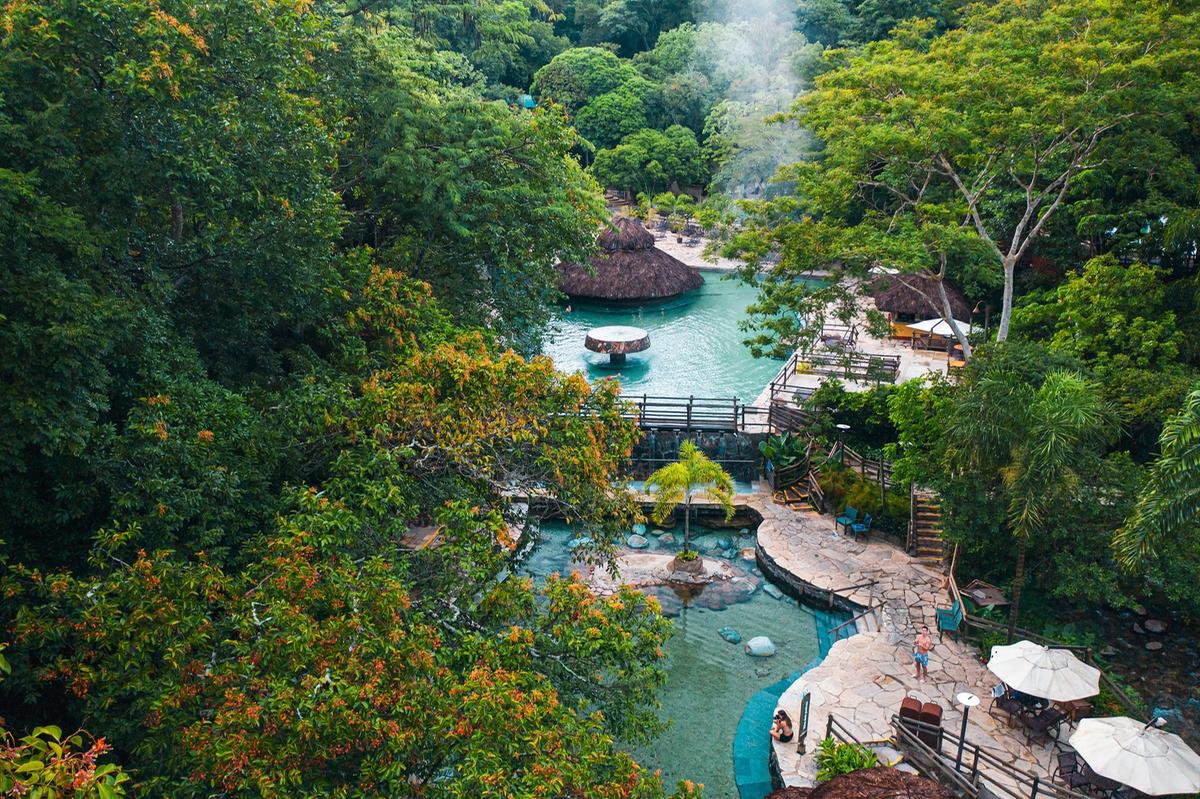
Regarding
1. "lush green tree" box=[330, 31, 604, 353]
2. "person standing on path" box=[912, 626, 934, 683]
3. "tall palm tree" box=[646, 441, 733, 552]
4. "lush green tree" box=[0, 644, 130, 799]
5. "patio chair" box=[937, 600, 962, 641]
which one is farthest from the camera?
"tall palm tree" box=[646, 441, 733, 552]

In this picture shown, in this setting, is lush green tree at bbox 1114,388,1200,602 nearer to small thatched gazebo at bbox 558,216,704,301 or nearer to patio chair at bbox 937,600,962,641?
patio chair at bbox 937,600,962,641

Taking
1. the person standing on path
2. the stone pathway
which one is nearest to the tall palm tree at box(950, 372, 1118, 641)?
the person standing on path

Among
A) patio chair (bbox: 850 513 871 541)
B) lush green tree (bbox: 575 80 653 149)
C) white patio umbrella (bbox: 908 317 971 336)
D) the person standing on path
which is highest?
lush green tree (bbox: 575 80 653 149)

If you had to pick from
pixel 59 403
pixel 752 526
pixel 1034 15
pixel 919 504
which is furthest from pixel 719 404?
pixel 59 403

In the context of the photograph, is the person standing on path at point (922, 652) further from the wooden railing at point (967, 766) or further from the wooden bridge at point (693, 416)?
the wooden bridge at point (693, 416)

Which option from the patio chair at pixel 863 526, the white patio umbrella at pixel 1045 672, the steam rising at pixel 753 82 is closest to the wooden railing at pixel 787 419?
the patio chair at pixel 863 526

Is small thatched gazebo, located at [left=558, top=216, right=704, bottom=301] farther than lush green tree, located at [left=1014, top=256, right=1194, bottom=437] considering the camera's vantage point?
Yes
